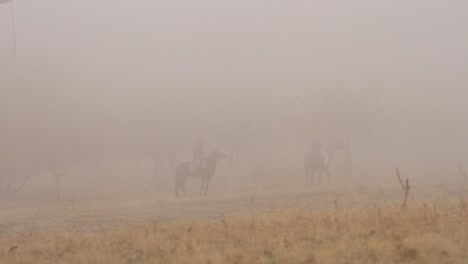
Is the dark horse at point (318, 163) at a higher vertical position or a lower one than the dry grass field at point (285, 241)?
higher

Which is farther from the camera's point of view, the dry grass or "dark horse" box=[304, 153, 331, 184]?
"dark horse" box=[304, 153, 331, 184]

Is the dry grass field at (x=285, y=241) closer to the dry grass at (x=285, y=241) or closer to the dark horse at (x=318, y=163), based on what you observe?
the dry grass at (x=285, y=241)

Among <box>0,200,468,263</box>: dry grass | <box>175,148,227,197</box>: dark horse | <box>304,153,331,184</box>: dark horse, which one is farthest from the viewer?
<box>304,153,331,184</box>: dark horse

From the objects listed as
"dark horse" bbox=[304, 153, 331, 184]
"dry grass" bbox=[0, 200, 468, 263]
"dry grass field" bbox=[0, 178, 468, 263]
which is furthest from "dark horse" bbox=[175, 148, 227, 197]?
"dry grass" bbox=[0, 200, 468, 263]

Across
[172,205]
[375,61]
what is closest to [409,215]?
[172,205]

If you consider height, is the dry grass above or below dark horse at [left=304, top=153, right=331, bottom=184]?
below

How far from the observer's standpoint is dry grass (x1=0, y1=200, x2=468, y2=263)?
11.1 m

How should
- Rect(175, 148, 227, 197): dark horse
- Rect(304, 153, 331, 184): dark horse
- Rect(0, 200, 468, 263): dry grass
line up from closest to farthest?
Rect(0, 200, 468, 263): dry grass, Rect(175, 148, 227, 197): dark horse, Rect(304, 153, 331, 184): dark horse

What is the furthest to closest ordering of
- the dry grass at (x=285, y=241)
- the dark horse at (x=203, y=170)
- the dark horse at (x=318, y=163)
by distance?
the dark horse at (x=318, y=163) < the dark horse at (x=203, y=170) < the dry grass at (x=285, y=241)

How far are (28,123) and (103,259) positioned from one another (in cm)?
4631

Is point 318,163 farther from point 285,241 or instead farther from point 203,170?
point 285,241

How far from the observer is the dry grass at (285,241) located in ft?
36.6

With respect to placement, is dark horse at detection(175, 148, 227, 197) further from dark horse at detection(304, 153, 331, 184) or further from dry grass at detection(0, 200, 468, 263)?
dry grass at detection(0, 200, 468, 263)

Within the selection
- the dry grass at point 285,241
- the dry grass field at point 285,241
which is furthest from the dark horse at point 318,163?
the dry grass at point 285,241
